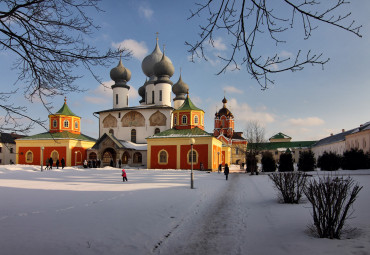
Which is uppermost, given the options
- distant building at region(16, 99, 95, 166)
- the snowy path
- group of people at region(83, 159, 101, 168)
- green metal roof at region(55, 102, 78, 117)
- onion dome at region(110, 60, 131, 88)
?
onion dome at region(110, 60, 131, 88)

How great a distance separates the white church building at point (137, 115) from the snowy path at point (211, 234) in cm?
2966

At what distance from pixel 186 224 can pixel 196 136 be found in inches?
1027

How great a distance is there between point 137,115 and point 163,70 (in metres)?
7.97

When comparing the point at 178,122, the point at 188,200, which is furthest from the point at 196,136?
the point at 188,200

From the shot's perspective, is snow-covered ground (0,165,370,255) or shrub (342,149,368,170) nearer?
snow-covered ground (0,165,370,255)

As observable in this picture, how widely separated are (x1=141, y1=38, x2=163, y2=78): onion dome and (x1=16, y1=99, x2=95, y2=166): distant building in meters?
14.4

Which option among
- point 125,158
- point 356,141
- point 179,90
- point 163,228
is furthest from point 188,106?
point 163,228

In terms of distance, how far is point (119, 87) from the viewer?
1780 inches

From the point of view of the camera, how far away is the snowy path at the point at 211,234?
5.25 m

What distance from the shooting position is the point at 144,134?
1624 inches

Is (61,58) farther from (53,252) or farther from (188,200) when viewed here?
(188,200)

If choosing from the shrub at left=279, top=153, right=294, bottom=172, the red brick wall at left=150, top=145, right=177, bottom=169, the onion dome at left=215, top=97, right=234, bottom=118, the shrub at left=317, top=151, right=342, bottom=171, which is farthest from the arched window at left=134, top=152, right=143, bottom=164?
the onion dome at left=215, top=97, right=234, bottom=118

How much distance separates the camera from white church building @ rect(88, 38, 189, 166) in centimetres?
3903

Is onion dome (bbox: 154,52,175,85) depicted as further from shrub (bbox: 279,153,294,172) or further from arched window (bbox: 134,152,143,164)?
shrub (bbox: 279,153,294,172)
